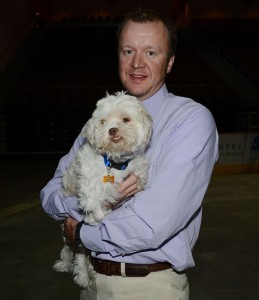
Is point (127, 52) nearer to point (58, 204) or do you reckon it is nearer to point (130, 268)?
point (58, 204)

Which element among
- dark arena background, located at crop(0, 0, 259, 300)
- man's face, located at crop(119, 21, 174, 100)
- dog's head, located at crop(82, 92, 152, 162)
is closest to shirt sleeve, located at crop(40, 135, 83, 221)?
dog's head, located at crop(82, 92, 152, 162)

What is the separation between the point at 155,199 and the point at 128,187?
1.43ft

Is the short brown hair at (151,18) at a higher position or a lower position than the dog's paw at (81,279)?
higher

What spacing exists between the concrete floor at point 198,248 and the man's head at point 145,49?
141 inches

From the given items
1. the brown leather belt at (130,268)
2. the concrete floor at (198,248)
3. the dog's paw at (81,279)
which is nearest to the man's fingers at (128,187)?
the brown leather belt at (130,268)

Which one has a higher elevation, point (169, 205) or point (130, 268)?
point (169, 205)

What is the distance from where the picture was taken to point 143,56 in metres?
2.31

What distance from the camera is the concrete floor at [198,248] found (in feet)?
18.2

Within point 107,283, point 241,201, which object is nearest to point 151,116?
point 107,283

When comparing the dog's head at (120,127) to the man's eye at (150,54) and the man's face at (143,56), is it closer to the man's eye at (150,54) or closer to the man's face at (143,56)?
the man's face at (143,56)

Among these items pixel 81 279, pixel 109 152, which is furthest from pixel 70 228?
pixel 81 279

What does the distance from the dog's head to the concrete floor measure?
3443 mm

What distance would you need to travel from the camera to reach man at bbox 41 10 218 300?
1.96 m

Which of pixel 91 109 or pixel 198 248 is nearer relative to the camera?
pixel 198 248
